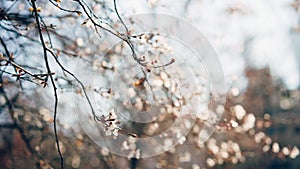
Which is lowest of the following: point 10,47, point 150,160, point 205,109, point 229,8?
point 150,160

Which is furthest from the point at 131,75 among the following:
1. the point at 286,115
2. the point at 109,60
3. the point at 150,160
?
the point at 286,115

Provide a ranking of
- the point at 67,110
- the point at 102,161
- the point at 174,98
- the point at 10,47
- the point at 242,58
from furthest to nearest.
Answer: the point at 242,58 → the point at 102,161 → the point at 67,110 → the point at 174,98 → the point at 10,47

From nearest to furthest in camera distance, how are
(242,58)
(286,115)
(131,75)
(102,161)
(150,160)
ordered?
(131,75), (102,161), (150,160), (242,58), (286,115)

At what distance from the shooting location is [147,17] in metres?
3.60

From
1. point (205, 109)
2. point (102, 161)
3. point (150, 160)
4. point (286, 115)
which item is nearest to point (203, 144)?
point (150, 160)

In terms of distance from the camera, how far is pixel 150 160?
4.65 metres

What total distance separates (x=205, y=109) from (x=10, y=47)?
6.40ft

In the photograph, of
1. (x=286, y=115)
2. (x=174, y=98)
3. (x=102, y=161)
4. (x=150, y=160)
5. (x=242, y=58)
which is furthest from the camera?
(x=286, y=115)

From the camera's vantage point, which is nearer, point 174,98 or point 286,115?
point 174,98

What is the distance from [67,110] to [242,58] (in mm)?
2814

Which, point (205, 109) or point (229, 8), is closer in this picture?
point (205, 109)

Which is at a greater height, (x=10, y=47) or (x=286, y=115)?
(x=10, y=47)

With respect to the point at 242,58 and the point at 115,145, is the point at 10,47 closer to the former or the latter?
the point at 115,145

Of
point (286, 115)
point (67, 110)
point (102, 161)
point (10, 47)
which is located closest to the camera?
point (10, 47)
